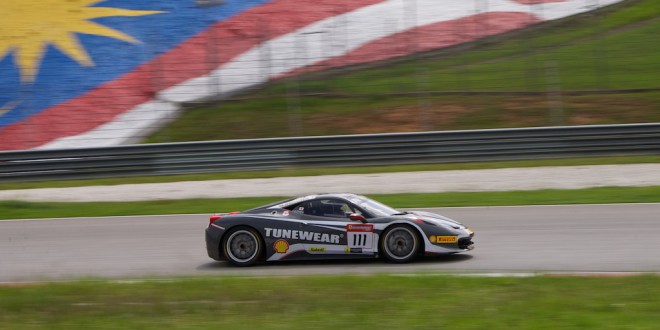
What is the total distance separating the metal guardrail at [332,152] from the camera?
19.4m

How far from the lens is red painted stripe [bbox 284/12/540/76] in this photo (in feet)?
84.4

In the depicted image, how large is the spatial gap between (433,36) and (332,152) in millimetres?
8241

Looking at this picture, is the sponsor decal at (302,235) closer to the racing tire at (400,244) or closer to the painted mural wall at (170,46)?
the racing tire at (400,244)

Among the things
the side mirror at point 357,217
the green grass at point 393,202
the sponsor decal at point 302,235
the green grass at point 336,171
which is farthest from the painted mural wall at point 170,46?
the side mirror at point 357,217

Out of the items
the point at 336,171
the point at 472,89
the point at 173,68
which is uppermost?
the point at 173,68

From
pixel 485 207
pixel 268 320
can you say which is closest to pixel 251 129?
pixel 485 207

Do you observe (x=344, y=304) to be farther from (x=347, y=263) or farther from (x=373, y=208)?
(x=373, y=208)

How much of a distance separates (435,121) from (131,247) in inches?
485

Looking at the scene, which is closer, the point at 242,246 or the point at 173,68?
the point at 242,246

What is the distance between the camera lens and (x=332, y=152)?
2008 cm

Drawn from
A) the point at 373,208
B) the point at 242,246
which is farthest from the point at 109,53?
the point at 373,208

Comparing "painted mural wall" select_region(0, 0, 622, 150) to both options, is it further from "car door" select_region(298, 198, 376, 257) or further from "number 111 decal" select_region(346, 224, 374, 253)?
"number 111 decal" select_region(346, 224, 374, 253)

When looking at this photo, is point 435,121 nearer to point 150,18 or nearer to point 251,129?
point 251,129

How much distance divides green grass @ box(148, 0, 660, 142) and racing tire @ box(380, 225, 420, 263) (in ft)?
41.0
